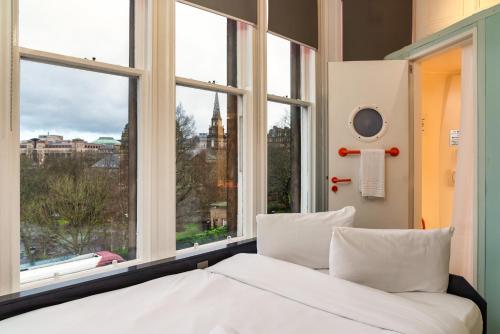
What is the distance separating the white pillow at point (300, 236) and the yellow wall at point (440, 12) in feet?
6.89

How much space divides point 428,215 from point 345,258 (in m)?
2.41

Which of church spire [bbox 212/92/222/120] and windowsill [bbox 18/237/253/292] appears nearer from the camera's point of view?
windowsill [bbox 18/237/253/292]

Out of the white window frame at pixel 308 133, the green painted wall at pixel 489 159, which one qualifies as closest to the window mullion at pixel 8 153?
the white window frame at pixel 308 133

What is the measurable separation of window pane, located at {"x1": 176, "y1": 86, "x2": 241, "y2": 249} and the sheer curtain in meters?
1.64

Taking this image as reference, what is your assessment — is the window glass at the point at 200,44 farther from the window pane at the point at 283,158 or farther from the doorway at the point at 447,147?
the doorway at the point at 447,147

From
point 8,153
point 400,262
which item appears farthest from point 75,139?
point 400,262

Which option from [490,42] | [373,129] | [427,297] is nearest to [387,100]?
[373,129]

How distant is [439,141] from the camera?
3746 mm

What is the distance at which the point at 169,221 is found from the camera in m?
2.18

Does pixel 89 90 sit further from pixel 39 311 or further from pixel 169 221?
pixel 39 311

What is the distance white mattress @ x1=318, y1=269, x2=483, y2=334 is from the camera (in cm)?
155

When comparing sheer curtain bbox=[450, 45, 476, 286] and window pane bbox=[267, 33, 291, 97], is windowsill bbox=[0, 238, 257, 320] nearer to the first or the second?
window pane bbox=[267, 33, 291, 97]

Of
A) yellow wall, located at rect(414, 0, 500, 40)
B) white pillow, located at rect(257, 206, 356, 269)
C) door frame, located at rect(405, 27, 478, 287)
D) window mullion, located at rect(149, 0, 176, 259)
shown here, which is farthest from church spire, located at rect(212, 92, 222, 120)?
yellow wall, located at rect(414, 0, 500, 40)

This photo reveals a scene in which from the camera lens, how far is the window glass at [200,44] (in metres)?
2.31
